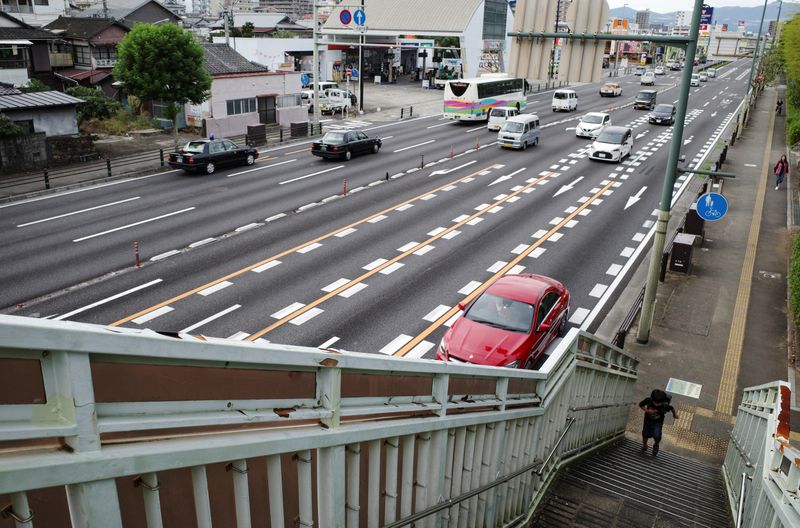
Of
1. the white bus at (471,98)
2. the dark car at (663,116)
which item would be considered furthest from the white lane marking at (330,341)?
the dark car at (663,116)

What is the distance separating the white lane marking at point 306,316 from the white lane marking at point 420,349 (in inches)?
110

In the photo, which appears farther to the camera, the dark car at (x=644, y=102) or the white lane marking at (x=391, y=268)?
the dark car at (x=644, y=102)

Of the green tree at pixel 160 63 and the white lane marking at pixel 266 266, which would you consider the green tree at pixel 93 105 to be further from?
the white lane marking at pixel 266 266

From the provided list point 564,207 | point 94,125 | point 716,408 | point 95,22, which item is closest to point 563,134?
point 564,207

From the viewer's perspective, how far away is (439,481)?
189 inches

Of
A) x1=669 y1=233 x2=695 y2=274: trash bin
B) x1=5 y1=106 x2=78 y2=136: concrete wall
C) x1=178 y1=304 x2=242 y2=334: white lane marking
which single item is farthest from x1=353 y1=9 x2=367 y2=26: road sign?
x1=178 y1=304 x2=242 y2=334: white lane marking

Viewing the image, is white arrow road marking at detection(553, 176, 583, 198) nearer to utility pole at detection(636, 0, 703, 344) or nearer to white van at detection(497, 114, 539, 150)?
white van at detection(497, 114, 539, 150)

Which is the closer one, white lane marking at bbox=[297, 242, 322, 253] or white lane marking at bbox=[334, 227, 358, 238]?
white lane marking at bbox=[297, 242, 322, 253]

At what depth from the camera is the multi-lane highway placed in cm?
1501

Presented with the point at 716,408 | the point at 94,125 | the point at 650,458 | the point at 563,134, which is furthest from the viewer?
the point at 563,134

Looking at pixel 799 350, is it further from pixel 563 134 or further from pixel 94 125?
pixel 94 125

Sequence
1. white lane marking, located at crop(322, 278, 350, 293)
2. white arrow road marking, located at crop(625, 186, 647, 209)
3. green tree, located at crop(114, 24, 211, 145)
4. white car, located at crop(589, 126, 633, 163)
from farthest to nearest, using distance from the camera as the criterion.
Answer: white car, located at crop(589, 126, 633, 163) < green tree, located at crop(114, 24, 211, 145) < white arrow road marking, located at crop(625, 186, 647, 209) < white lane marking, located at crop(322, 278, 350, 293)

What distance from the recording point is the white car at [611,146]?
34000mm

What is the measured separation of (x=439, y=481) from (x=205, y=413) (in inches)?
102
